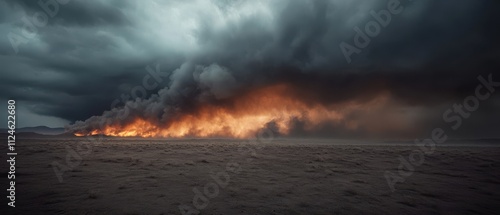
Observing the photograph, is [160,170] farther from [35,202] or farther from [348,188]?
[348,188]

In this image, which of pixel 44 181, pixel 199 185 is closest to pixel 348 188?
pixel 199 185

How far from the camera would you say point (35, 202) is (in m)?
10.6

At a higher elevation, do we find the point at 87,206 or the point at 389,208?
the point at 87,206

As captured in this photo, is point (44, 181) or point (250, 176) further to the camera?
point (250, 176)

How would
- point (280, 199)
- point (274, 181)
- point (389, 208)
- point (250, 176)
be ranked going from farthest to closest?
point (250, 176), point (274, 181), point (280, 199), point (389, 208)

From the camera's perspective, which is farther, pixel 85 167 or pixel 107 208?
pixel 85 167

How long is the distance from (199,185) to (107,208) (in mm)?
5403

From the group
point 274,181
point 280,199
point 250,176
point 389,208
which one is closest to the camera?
point 389,208

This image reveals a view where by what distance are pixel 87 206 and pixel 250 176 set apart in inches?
403

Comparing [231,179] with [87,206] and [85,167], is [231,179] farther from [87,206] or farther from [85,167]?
[85,167]

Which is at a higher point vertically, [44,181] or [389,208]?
[44,181]

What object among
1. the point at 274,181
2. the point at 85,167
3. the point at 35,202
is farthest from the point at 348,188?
the point at 85,167

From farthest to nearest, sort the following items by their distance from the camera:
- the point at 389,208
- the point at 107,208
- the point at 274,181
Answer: the point at 274,181
the point at 389,208
the point at 107,208

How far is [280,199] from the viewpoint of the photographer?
1180cm
